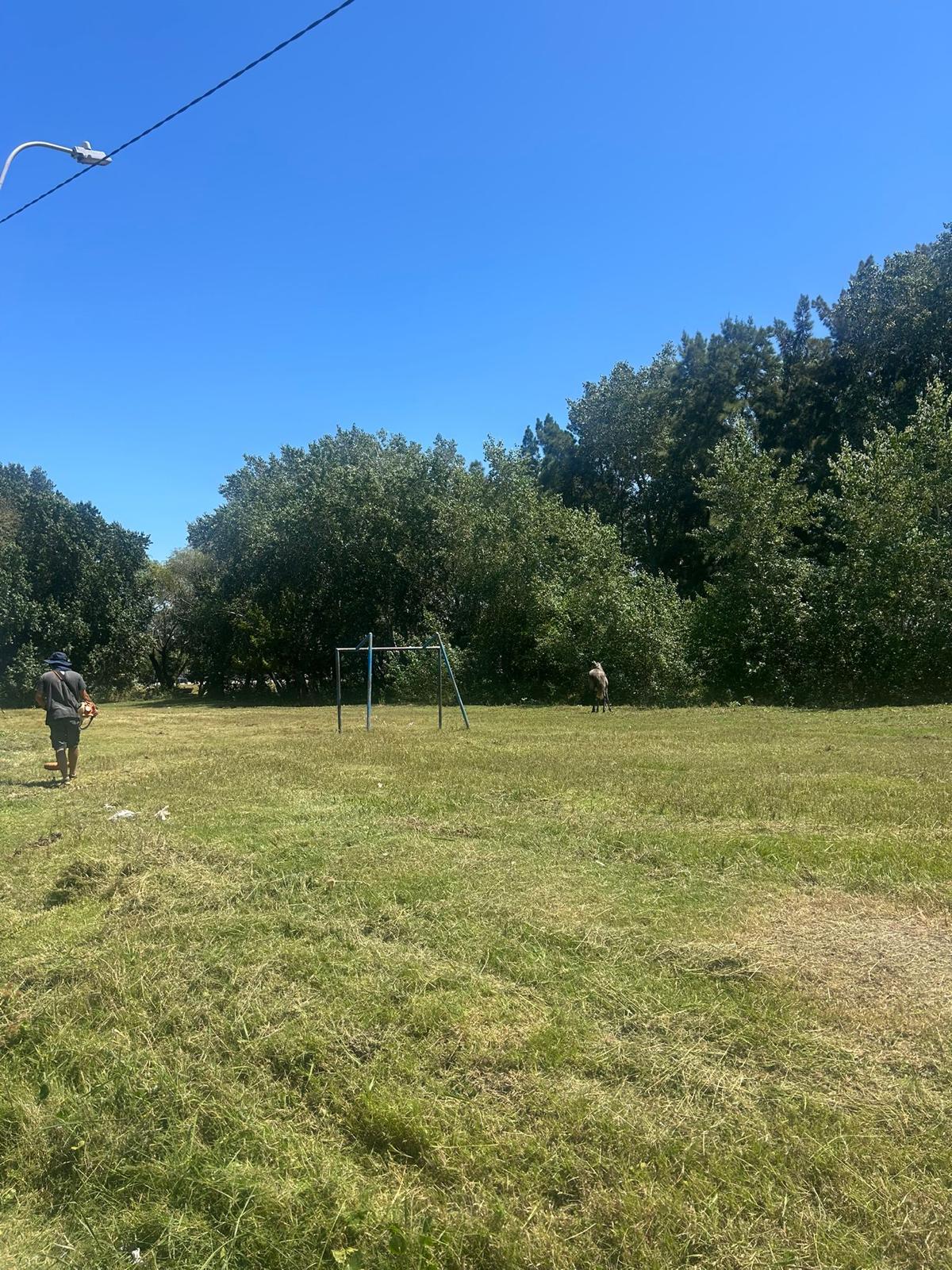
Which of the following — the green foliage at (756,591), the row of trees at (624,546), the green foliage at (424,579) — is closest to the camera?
the row of trees at (624,546)

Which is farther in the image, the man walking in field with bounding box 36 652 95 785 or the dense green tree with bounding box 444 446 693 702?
the dense green tree with bounding box 444 446 693 702

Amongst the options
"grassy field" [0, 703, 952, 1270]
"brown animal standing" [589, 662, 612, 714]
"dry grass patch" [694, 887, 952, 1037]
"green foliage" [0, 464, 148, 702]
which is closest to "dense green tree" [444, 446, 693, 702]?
"brown animal standing" [589, 662, 612, 714]

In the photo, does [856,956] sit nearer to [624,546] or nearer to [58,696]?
[58,696]

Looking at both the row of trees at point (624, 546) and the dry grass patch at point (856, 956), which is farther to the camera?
the row of trees at point (624, 546)

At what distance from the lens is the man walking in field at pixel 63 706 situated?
995 cm

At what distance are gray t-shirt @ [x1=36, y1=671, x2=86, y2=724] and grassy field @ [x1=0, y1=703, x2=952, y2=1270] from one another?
314 centimetres

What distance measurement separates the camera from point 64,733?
10.1 m

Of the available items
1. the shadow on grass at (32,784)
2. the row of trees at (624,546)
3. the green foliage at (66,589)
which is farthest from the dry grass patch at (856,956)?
the green foliage at (66,589)

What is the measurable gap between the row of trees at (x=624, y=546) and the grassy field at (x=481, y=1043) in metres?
18.3

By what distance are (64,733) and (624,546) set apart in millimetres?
29404

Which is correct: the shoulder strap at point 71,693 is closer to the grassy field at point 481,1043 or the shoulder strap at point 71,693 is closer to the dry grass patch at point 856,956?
the grassy field at point 481,1043

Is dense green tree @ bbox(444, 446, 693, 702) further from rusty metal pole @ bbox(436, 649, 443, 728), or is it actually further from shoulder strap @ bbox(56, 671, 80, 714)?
shoulder strap @ bbox(56, 671, 80, 714)

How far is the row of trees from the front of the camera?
929 inches

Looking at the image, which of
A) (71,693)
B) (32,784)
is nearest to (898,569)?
(71,693)
